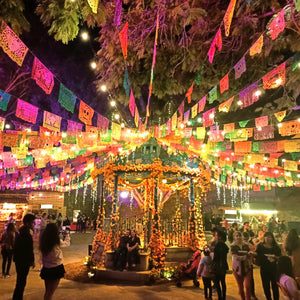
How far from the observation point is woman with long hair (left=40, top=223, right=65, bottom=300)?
4.35m

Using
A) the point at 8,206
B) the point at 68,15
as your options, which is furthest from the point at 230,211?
the point at 68,15

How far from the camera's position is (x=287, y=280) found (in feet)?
12.9

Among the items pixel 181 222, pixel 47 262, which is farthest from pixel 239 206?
pixel 47 262

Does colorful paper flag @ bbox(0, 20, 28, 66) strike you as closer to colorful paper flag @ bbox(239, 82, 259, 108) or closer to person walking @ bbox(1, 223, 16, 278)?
person walking @ bbox(1, 223, 16, 278)

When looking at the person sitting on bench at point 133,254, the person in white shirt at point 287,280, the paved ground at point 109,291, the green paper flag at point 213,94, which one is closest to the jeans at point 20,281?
the paved ground at point 109,291

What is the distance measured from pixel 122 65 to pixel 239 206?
71.2 feet

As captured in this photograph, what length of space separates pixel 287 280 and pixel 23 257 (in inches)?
180

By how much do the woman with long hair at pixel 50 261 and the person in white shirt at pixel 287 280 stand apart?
3690 millimetres

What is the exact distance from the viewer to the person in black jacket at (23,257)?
4.59m

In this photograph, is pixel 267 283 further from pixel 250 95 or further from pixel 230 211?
pixel 230 211

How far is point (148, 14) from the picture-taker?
728 cm

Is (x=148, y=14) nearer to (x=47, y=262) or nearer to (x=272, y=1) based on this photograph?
(x=272, y=1)

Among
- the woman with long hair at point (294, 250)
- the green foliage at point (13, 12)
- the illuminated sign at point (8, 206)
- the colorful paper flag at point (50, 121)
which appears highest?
the green foliage at point (13, 12)

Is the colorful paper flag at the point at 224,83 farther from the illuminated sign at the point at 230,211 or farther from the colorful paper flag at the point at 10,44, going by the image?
the illuminated sign at the point at 230,211
